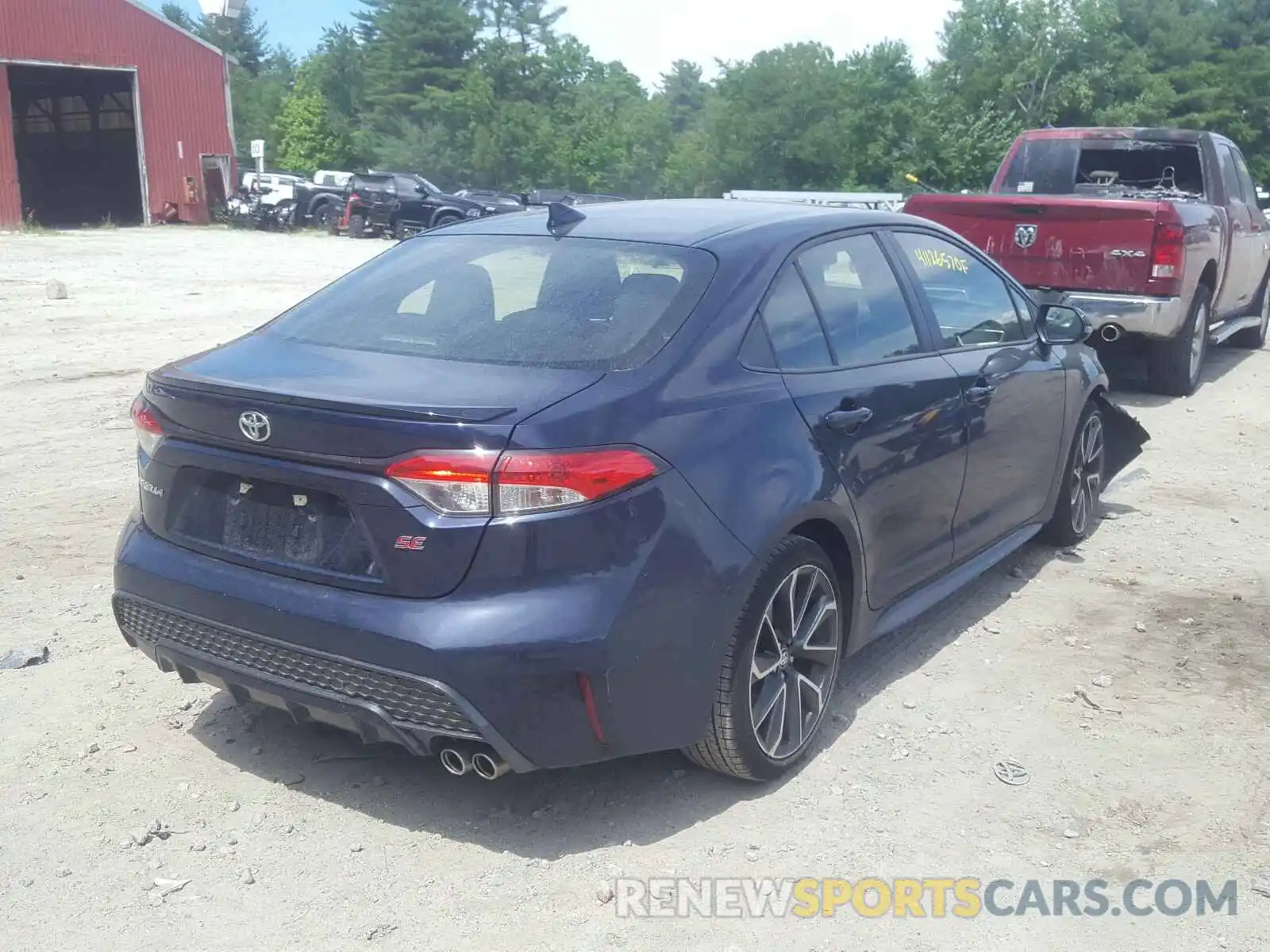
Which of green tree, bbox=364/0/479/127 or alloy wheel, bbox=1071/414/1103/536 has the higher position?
green tree, bbox=364/0/479/127

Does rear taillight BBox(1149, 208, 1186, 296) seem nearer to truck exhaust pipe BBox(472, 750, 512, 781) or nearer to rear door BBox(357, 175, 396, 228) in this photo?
truck exhaust pipe BBox(472, 750, 512, 781)

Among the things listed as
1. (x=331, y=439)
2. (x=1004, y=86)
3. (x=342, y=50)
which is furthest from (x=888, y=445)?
(x=342, y=50)

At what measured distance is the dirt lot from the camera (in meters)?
3.16

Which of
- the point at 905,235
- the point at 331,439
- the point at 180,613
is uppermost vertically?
the point at 905,235

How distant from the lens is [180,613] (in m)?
3.54

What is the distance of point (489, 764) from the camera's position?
3293mm

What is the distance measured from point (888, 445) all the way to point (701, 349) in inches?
35.0

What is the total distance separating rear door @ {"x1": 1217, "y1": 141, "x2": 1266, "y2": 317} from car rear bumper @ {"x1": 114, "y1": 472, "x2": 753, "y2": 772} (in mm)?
8792

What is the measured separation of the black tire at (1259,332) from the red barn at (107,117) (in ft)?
101

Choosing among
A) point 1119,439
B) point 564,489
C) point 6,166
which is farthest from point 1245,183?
point 6,166

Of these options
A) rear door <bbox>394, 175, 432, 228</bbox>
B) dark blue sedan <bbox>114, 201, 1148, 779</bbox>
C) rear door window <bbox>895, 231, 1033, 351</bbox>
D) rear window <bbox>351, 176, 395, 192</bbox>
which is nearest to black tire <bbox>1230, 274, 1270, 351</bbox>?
rear door window <bbox>895, 231, 1033, 351</bbox>

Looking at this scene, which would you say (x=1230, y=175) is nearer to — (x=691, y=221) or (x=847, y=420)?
(x=691, y=221)

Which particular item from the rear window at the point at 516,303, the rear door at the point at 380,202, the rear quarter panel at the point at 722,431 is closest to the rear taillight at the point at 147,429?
the rear window at the point at 516,303

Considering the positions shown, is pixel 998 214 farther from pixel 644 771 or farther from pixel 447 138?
pixel 447 138
